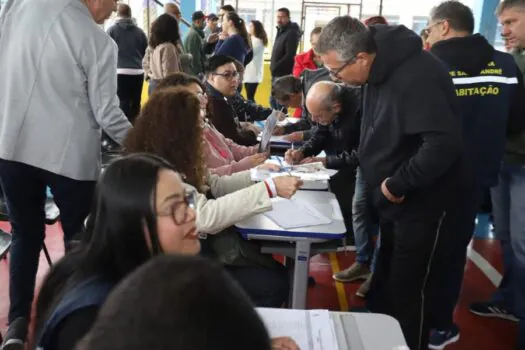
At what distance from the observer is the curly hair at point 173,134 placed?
1.84m

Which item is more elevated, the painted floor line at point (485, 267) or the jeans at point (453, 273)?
the jeans at point (453, 273)

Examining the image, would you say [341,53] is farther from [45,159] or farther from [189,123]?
[45,159]

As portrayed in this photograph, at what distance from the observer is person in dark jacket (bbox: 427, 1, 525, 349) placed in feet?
7.32

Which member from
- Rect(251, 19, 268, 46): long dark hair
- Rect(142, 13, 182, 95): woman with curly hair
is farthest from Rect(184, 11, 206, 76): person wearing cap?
Rect(142, 13, 182, 95): woman with curly hair

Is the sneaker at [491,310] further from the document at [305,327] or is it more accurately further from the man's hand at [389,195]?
the document at [305,327]

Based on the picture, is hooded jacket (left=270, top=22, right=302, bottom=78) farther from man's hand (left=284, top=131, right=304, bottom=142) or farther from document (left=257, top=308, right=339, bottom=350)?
document (left=257, top=308, right=339, bottom=350)

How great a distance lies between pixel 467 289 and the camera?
3.06 m

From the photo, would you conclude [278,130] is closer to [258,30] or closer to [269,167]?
[269,167]

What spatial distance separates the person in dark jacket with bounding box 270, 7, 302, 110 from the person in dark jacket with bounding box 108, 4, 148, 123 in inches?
94.2

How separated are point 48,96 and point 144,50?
349cm

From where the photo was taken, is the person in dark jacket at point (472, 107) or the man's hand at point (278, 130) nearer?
the person in dark jacket at point (472, 107)

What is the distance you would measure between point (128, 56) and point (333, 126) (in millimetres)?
3048

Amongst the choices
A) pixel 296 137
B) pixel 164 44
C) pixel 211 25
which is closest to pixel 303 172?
pixel 296 137

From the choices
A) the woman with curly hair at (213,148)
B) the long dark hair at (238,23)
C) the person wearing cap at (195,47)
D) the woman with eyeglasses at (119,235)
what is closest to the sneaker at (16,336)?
the woman with eyeglasses at (119,235)
